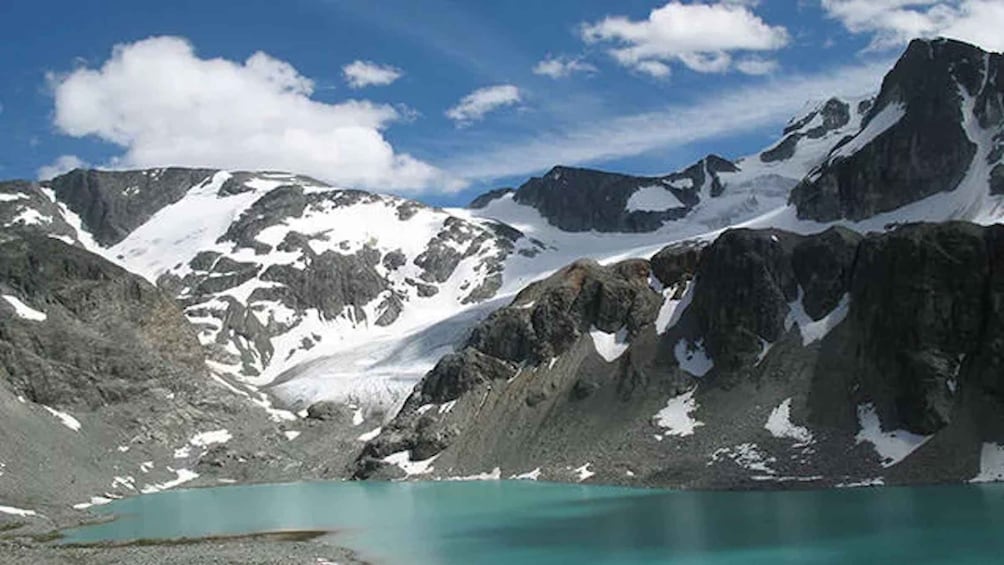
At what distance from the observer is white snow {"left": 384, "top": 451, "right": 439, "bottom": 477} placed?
372ft

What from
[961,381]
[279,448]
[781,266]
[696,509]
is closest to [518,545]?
[696,509]

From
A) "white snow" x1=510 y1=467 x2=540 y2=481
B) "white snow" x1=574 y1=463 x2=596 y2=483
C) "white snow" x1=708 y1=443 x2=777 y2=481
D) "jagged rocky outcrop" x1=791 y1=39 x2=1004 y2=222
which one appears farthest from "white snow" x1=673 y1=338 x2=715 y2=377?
"jagged rocky outcrop" x1=791 y1=39 x2=1004 y2=222

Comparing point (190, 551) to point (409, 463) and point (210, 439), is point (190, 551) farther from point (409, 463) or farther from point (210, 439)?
point (210, 439)

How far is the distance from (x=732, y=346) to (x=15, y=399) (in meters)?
82.4

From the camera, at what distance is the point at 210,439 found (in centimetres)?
13225

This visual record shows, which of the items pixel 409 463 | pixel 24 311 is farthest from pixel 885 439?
pixel 24 311

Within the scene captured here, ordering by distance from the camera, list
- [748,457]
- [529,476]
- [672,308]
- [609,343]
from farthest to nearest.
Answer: [672,308] → [609,343] → [529,476] → [748,457]

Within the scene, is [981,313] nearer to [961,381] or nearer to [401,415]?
[961,381]

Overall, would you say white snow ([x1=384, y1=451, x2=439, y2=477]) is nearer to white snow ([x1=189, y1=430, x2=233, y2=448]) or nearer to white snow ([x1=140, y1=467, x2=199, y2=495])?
white snow ([x1=140, y1=467, x2=199, y2=495])

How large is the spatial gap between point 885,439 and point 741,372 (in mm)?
20446

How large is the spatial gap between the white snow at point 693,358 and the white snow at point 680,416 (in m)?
3.60

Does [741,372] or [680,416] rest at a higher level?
[741,372]

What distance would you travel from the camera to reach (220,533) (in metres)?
72.7

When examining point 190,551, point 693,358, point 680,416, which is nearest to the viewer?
point 190,551
